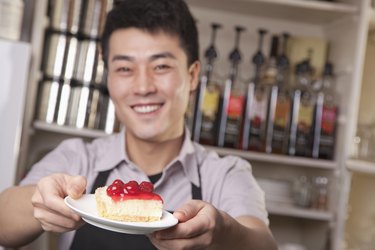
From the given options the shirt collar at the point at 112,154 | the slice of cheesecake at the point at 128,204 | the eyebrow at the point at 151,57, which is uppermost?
the eyebrow at the point at 151,57

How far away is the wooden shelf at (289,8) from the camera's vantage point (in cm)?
214

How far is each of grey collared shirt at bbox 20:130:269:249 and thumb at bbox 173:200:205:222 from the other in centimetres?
41

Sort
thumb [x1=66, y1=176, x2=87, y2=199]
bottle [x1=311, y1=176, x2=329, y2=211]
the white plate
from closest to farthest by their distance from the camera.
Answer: the white plate
thumb [x1=66, y1=176, x2=87, y2=199]
bottle [x1=311, y1=176, x2=329, y2=211]

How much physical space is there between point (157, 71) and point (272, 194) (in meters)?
0.90

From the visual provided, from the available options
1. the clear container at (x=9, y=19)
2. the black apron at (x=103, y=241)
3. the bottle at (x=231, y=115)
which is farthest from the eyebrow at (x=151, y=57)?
the bottle at (x=231, y=115)

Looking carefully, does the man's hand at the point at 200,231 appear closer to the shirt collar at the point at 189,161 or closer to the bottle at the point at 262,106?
the shirt collar at the point at 189,161

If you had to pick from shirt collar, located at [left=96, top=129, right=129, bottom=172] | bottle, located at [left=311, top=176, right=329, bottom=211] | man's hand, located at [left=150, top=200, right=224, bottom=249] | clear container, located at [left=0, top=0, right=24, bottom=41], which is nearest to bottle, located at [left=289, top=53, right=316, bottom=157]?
bottle, located at [left=311, top=176, right=329, bottom=211]

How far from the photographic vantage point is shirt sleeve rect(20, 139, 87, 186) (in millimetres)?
1415

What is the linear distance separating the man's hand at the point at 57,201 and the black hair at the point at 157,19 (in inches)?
20.0

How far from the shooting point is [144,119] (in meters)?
1.41

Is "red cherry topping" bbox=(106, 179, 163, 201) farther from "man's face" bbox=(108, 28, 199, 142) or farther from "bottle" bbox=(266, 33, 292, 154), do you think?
"bottle" bbox=(266, 33, 292, 154)

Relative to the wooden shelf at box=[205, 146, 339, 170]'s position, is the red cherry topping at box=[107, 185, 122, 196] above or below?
below

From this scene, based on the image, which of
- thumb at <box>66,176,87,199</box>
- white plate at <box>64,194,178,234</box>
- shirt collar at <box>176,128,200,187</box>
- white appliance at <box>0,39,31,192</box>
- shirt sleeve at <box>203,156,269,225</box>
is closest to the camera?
white plate at <box>64,194,178,234</box>

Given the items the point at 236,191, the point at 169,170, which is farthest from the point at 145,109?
the point at 236,191
